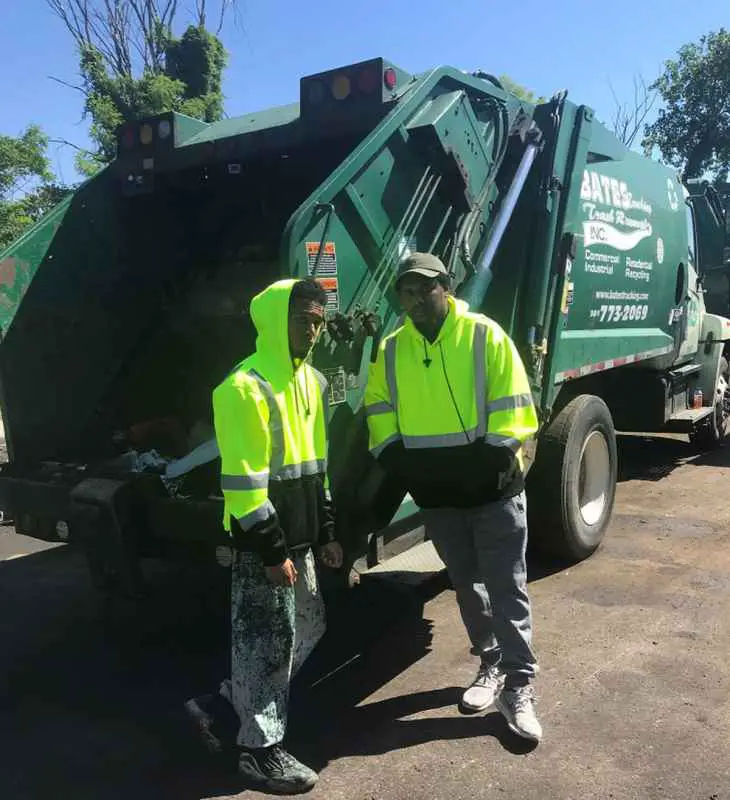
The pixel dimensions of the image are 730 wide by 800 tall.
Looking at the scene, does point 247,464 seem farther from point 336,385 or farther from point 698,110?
point 698,110

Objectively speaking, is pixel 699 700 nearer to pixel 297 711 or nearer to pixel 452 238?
pixel 297 711

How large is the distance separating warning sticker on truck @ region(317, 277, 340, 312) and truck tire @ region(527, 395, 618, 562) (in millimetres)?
1754

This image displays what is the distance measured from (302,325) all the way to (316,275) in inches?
21.6

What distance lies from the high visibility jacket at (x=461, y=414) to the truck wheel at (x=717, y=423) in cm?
572

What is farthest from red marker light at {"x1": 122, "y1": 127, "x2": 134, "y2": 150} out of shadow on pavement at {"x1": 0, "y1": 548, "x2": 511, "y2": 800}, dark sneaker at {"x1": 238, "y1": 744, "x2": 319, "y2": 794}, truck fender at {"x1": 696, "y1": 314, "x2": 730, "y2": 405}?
truck fender at {"x1": 696, "y1": 314, "x2": 730, "y2": 405}

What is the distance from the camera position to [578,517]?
4.52 m

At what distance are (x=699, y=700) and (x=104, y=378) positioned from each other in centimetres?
Answer: 334

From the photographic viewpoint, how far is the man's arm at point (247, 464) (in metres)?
2.31

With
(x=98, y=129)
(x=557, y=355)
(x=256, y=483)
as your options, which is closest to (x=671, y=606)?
(x=557, y=355)

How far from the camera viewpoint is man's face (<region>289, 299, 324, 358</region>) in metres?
2.52

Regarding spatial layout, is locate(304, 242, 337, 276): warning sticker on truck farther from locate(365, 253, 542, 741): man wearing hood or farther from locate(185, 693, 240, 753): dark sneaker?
locate(185, 693, 240, 753): dark sneaker

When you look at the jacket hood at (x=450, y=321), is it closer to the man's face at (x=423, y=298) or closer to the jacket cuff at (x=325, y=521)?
the man's face at (x=423, y=298)

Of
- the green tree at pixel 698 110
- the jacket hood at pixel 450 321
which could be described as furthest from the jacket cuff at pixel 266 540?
the green tree at pixel 698 110

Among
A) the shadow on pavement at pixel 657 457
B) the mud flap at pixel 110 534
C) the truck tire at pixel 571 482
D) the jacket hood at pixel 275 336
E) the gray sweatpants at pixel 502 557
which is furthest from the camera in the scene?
the shadow on pavement at pixel 657 457
